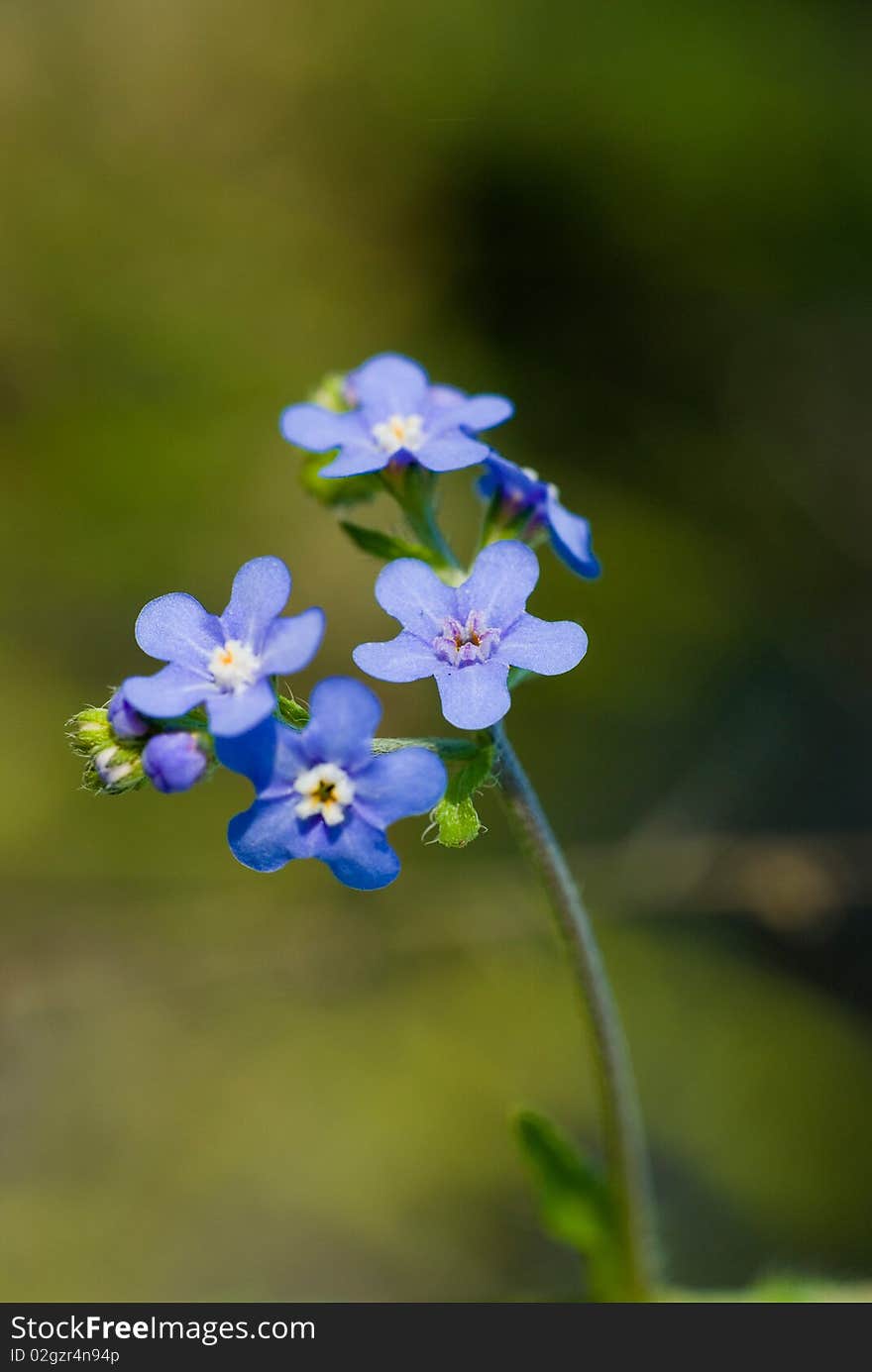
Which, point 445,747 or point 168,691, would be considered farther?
point 445,747

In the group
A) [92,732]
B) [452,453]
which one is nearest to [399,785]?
[92,732]

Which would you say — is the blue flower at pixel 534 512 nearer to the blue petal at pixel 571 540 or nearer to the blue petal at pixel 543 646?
the blue petal at pixel 571 540

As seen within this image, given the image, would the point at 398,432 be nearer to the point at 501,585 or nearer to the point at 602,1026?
the point at 501,585

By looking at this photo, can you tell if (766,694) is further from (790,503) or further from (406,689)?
(406,689)

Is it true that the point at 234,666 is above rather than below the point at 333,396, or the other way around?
below

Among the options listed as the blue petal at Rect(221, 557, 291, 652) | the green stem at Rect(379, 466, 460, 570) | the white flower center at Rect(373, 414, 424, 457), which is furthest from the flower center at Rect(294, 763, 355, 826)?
the white flower center at Rect(373, 414, 424, 457)

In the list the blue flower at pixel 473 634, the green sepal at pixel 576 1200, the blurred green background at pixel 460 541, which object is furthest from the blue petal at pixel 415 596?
the blurred green background at pixel 460 541
